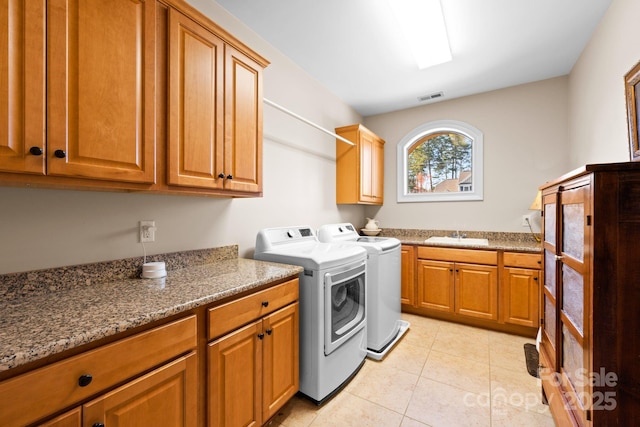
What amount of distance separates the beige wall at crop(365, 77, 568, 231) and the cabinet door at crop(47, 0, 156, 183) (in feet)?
10.5

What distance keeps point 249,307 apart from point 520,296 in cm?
264

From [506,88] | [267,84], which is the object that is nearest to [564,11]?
[506,88]

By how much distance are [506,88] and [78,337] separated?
407cm

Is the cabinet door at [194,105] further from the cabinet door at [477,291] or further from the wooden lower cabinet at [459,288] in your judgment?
the cabinet door at [477,291]

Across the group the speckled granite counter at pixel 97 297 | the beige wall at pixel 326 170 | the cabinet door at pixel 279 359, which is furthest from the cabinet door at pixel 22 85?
the cabinet door at pixel 279 359

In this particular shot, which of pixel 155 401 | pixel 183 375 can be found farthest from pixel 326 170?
pixel 155 401

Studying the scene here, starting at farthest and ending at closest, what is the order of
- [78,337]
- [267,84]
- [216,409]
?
[267,84]
[216,409]
[78,337]

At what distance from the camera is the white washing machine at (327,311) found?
1665mm

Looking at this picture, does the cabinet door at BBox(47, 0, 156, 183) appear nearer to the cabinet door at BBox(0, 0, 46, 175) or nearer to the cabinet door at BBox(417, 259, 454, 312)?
the cabinet door at BBox(0, 0, 46, 175)

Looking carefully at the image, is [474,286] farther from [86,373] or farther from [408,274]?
[86,373]

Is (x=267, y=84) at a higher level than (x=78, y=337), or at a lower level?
higher

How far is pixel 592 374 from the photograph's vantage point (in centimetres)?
96

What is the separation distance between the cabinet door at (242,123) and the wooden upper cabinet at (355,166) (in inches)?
63.4

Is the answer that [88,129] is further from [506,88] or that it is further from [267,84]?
[506,88]
